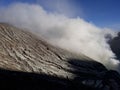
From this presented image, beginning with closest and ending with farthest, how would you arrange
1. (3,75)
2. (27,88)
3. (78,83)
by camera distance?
(27,88), (3,75), (78,83)

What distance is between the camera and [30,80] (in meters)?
163

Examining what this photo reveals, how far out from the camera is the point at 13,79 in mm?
157125

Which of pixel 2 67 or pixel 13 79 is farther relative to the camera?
pixel 2 67

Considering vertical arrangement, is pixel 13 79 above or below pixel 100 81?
below

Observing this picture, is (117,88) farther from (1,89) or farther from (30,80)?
(1,89)

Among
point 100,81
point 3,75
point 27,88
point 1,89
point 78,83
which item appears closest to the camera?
point 1,89

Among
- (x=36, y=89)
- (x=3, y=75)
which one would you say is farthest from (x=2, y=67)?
(x=36, y=89)

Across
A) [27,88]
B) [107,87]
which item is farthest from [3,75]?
[107,87]

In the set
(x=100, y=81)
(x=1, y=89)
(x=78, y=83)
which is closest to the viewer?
(x=1, y=89)

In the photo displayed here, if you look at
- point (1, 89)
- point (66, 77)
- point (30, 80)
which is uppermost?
point (66, 77)

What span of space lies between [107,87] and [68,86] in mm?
29898

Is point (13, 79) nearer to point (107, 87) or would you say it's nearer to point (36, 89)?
point (36, 89)

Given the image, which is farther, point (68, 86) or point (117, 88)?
point (117, 88)

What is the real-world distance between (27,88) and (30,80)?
14.4 metres
